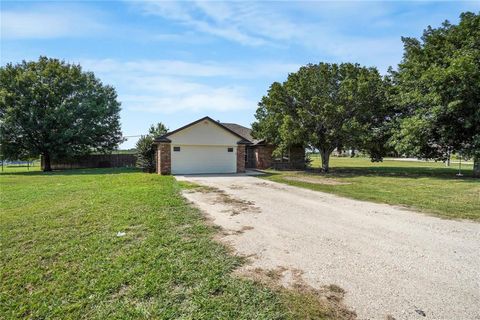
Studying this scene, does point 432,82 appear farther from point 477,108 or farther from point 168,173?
point 168,173

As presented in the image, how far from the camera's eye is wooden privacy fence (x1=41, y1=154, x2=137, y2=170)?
29.6 metres

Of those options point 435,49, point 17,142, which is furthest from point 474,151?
point 17,142

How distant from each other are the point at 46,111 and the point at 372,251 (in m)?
29.2

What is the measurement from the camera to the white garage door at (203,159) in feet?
62.0

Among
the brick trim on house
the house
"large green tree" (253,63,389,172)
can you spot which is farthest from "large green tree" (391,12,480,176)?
the brick trim on house

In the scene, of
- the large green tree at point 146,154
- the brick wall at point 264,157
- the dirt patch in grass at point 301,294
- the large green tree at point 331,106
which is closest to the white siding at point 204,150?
the large green tree at point 146,154

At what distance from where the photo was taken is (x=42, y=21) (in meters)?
8.14

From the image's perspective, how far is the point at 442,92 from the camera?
48.5 feet

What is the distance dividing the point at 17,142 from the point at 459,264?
32.6 m

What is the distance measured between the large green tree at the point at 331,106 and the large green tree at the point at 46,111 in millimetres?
19464

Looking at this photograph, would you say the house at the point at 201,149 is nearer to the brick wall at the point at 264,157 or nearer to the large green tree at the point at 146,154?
the large green tree at the point at 146,154

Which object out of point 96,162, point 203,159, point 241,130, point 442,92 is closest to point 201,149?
point 203,159

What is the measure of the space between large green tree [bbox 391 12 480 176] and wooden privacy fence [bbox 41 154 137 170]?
25946 mm

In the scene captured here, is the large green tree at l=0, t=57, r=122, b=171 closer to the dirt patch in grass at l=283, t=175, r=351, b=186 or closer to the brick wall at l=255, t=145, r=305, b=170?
the brick wall at l=255, t=145, r=305, b=170
